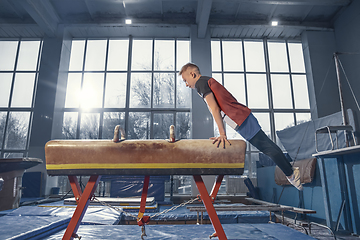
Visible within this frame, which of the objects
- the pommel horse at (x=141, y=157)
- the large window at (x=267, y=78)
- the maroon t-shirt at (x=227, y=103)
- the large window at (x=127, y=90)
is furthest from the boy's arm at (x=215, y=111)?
the large window at (x=267, y=78)

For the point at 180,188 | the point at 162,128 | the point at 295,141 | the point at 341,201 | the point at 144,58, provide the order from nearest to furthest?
the point at 341,201 → the point at 295,141 → the point at 180,188 → the point at 162,128 → the point at 144,58

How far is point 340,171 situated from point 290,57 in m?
6.82

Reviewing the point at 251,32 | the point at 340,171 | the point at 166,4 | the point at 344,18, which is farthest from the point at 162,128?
the point at 344,18

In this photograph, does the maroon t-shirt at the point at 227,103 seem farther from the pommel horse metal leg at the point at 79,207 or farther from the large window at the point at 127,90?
the large window at the point at 127,90

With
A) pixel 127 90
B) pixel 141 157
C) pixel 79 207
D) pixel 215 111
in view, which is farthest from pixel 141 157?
pixel 127 90

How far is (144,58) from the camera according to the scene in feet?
29.2

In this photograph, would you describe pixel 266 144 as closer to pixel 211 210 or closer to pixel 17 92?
pixel 211 210

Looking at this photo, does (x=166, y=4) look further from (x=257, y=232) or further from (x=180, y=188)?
(x=257, y=232)

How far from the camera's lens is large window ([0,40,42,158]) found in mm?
8188

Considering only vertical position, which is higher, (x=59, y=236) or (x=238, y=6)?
(x=238, y=6)

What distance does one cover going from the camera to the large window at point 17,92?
322 inches

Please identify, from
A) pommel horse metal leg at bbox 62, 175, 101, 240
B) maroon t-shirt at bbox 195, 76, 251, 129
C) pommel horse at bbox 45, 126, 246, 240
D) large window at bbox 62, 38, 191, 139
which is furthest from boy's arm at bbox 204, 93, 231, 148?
large window at bbox 62, 38, 191, 139

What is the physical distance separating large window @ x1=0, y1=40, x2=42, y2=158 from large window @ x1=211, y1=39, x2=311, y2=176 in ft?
23.4

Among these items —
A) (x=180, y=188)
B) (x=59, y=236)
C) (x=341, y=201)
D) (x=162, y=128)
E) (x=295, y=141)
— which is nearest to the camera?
(x=59, y=236)
